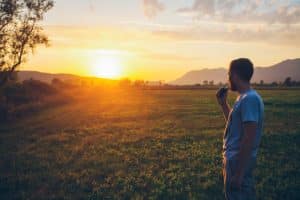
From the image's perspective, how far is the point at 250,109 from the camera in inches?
227

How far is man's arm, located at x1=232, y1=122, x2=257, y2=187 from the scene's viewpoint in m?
5.75

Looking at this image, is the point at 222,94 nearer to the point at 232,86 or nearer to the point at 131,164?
the point at 232,86

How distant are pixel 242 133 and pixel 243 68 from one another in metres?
1.08

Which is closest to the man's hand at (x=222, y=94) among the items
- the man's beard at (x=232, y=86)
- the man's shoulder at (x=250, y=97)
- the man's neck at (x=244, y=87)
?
the man's beard at (x=232, y=86)

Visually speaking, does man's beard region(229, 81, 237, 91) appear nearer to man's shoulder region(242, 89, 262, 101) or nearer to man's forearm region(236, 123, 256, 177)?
man's shoulder region(242, 89, 262, 101)

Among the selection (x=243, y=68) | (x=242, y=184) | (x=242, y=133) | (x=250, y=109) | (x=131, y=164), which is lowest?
(x=131, y=164)

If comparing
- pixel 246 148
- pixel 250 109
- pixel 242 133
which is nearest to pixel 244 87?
pixel 250 109

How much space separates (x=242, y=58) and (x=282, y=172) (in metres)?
9.06

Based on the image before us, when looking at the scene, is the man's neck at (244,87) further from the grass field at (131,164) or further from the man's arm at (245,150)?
the grass field at (131,164)

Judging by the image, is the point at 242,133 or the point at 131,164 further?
the point at 131,164

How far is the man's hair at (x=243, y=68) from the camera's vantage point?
19.5 ft

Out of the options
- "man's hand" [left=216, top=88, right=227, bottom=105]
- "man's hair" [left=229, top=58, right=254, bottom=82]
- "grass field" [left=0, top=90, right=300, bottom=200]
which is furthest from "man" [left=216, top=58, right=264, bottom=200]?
"grass field" [left=0, top=90, right=300, bottom=200]

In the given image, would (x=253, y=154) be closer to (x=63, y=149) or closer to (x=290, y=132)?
(x=63, y=149)

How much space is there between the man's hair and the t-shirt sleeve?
0.39 metres
